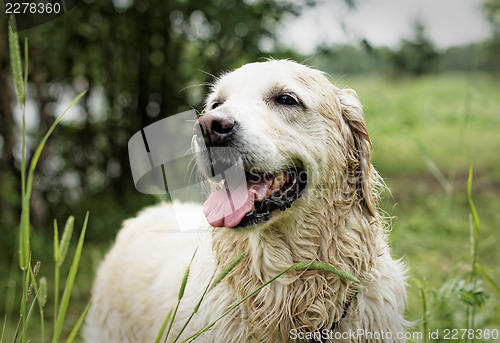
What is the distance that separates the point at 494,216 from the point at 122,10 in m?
5.65

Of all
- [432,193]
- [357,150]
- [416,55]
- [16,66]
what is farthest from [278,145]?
[416,55]

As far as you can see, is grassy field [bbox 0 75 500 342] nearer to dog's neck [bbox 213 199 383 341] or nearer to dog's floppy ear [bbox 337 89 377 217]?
dog's floppy ear [bbox 337 89 377 217]

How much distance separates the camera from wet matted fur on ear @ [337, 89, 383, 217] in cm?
223

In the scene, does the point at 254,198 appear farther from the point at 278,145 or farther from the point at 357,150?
the point at 357,150

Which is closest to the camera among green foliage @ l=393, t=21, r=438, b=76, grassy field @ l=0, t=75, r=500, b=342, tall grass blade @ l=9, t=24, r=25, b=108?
tall grass blade @ l=9, t=24, r=25, b=108

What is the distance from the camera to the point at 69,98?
23.9 ft

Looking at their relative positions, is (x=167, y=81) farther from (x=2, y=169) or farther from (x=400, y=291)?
(x=400, y=291)

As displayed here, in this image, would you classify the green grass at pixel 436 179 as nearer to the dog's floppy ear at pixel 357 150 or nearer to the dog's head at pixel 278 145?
the dog's floppy ear at pixel 357 150

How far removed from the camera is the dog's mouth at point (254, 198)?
1933 millimetres

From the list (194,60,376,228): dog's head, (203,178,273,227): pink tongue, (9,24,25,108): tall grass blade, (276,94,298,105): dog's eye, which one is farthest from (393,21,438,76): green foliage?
(9,24,25,108): tall grass blade

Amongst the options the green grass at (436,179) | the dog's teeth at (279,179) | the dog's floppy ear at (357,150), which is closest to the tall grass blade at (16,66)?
the dog's teeth at (279,179)

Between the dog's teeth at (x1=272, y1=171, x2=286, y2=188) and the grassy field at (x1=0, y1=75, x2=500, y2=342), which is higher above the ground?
the dog's teeth at (x1=272, y1=171, x2=286, y2=188)

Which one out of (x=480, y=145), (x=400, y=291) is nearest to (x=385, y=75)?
(x=480, y=145)

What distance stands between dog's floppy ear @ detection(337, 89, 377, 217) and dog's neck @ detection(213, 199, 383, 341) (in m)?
0.11
